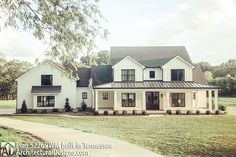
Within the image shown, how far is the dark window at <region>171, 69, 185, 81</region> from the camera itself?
42688mm

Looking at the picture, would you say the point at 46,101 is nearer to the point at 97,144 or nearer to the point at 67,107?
the point at 67,107

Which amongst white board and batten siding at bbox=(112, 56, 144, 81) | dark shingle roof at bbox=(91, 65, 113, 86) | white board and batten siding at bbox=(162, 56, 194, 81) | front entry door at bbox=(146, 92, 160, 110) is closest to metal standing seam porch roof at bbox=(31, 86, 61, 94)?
dark shingle roof at bbox=(91, 65, 113, 86)

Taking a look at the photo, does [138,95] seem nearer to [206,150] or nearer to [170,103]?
[170,103]

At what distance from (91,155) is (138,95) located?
1120 inches

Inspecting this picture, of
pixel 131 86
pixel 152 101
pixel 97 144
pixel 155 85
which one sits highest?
pixel 155 85

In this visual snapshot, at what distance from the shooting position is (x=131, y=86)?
40.8 m

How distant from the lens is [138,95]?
42469 millimetres

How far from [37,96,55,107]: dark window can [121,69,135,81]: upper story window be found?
28.4ft

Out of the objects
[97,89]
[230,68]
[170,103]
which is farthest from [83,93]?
[230,68]

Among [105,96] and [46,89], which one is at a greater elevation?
[46,89]

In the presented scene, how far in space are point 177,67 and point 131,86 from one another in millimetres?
6022

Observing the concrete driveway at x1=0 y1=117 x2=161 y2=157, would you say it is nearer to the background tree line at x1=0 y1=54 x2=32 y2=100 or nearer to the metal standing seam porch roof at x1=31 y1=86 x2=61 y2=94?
the metal standing seam porch roof at x1=31 y1=86 x2=61 y2=94

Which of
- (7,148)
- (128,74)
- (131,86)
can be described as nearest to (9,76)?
(128,74)

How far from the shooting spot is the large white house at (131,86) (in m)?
40.8
